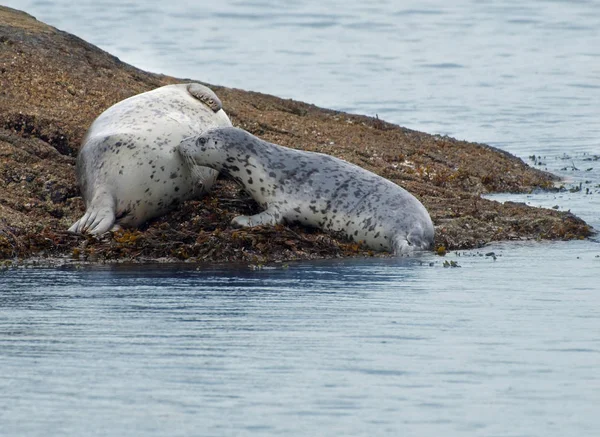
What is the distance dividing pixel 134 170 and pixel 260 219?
3.41ft

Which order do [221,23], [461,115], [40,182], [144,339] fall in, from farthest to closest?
1. [221,23]
2. [461,115]
3. [40,182]
4. [144,339]

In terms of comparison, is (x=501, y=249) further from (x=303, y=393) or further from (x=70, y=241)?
(x=303, y=393)

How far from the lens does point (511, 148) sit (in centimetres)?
1794

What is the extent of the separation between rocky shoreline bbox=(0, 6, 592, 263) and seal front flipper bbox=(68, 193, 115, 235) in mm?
130

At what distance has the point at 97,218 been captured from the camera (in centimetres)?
1059

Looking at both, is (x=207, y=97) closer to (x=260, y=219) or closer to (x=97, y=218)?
(x=260, y=219)

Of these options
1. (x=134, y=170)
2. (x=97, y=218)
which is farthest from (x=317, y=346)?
(x=134, y=170)

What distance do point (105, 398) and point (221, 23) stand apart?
32.9m

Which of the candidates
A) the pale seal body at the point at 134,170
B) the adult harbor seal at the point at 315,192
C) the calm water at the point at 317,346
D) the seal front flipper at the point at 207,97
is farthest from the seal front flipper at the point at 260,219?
the seal front flipper at the point at 207,97

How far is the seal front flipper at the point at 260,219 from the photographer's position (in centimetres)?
1068

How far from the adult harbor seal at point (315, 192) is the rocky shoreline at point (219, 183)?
16cm

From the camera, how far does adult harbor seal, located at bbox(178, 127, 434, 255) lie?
1068 cm

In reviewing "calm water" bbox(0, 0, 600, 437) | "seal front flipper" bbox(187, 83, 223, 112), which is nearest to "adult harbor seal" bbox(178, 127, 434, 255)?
"calm water" bbox(0, 0, 600, 437)

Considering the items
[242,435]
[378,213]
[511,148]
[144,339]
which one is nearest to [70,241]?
[378,213]
